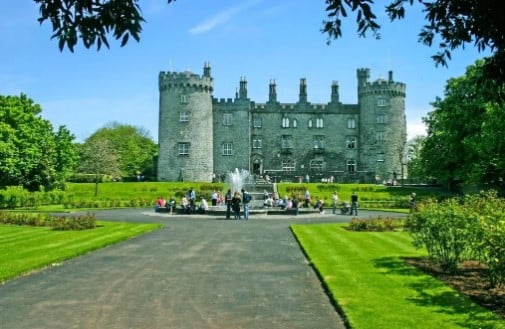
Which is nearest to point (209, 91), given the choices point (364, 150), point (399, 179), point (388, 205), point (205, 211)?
point (364, 150)

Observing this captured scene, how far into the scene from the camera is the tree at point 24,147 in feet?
171

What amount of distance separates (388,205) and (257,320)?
1696 inches

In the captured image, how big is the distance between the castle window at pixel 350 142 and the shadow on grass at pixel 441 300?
71.0m

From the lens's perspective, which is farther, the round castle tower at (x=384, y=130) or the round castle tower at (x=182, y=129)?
the round castle tower at (x=384, y=130)

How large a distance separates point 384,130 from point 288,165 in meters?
15.4

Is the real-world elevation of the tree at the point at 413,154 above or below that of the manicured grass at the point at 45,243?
above

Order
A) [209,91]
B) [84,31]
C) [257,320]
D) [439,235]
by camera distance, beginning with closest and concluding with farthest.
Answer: [84,31]
[257,320]
[439,235]
[209,91]

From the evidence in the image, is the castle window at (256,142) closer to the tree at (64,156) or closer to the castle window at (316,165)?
the castle window at (316,165)

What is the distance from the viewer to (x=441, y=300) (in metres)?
→ 11.1

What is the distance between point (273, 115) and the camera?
85062 mm

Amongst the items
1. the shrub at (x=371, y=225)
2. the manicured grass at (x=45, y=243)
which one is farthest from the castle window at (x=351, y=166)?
the manicured grass at (x=45, y=243)

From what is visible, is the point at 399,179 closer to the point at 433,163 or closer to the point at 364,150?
the point at 364,150

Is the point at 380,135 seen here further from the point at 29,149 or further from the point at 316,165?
the point at 29,149

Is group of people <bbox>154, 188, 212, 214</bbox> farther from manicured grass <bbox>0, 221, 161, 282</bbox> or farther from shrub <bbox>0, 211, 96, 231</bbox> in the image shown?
shrub <bbox>0, 211, 96, 231</bbox>
